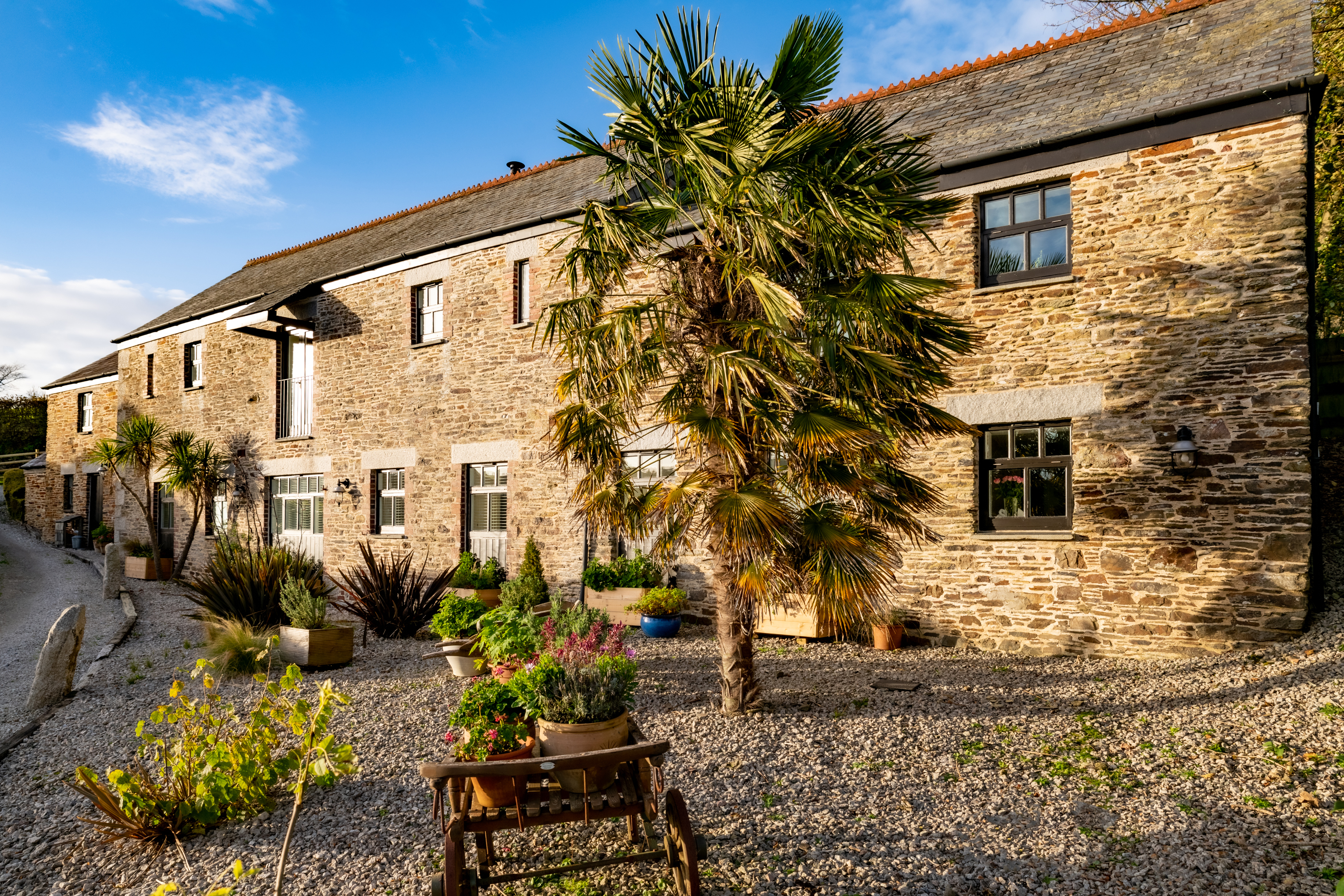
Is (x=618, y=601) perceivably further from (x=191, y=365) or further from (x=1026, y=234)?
(x=191, y=365)

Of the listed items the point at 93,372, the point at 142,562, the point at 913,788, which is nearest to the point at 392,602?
the point at 913,788

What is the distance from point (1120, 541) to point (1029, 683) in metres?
1.85

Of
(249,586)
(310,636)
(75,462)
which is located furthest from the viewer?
(75,462)

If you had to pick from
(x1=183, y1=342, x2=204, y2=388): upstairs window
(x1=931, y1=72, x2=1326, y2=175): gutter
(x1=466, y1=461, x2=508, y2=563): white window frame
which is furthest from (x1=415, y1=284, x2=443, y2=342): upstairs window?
(x1=931, y1=72, x2=1326, y2=175): gutter

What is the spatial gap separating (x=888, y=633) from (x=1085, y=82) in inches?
263

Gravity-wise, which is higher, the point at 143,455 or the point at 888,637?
the point at 143,455

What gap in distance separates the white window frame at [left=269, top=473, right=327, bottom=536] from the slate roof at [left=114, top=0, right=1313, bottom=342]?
4936mm

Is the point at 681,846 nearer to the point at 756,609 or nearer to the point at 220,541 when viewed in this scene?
the point at 756,609

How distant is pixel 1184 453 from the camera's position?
23.5 feet

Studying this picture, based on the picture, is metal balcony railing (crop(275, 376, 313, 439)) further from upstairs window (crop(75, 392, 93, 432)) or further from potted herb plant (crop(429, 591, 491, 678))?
upstairs window (crop(75, 392, 93, 432))

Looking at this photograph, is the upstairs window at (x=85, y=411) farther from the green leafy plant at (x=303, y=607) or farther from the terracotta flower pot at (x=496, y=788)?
the terracotta flower pot at (x=496, y=788)

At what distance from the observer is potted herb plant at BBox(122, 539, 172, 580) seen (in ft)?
56.8

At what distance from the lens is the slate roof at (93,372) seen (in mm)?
21734

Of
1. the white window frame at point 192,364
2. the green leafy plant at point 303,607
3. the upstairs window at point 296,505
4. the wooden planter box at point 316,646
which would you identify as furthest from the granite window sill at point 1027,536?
the white window frame at point 192,364
